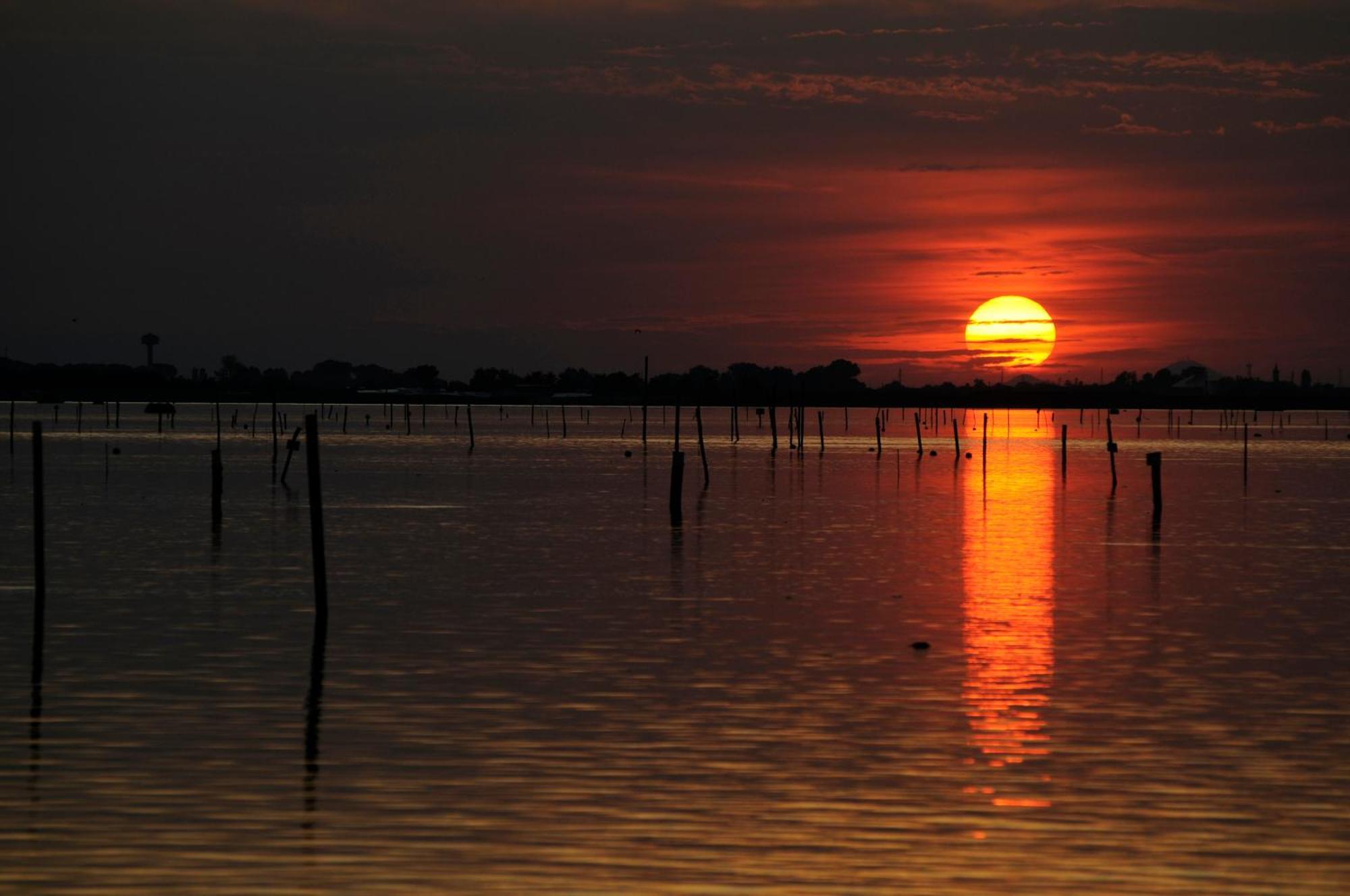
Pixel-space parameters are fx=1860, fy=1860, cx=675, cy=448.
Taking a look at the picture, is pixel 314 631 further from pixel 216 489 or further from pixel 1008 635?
pixel 216 489

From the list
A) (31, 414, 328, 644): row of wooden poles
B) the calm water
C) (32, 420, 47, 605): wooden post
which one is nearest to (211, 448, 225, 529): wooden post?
the calm water

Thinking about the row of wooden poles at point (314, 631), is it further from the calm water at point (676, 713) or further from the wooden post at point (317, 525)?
the calm water at point (676, 713)

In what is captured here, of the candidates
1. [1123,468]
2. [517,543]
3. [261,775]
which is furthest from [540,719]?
[1123,468]

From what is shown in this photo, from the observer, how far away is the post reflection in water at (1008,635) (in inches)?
776

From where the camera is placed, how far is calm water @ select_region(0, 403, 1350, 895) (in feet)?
47.8

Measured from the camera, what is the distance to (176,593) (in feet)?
116

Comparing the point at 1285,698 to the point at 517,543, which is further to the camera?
the point at 517,543

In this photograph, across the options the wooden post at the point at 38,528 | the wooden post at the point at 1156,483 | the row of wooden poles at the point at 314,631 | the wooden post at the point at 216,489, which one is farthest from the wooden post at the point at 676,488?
the wooden post at the point at 38,528

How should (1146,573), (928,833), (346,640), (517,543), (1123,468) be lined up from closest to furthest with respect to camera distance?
(928,833) → (346,640) → (1146,573) → (517,543) → (1123,468)

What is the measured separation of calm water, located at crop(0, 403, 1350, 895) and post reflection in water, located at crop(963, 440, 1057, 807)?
0.13 m

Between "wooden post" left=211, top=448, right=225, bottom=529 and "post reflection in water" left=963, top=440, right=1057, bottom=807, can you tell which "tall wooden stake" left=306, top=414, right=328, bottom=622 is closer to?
"post reflection in water" left=963, top=440, right=1057, bottom=807

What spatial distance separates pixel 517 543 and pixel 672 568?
25.5 feet

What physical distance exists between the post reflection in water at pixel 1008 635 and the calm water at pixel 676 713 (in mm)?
127

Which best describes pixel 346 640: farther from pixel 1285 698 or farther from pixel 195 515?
pixel 195 515
